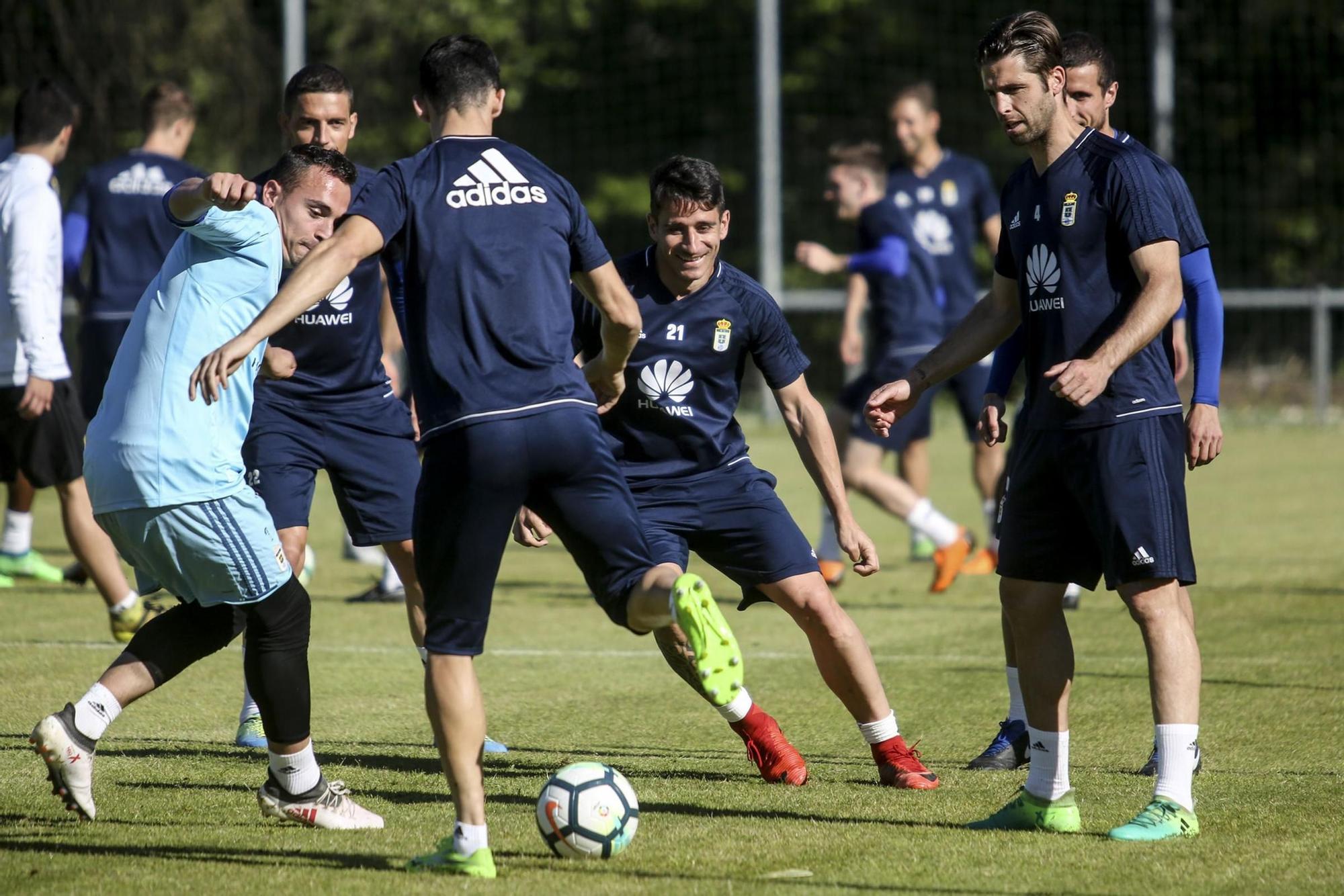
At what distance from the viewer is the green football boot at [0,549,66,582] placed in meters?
10.1

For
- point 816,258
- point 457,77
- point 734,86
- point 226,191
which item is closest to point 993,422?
point 457,77

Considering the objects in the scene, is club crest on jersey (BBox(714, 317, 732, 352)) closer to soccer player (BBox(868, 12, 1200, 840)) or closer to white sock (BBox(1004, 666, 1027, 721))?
soccer player (BBox(868, 12, 1200, 840))

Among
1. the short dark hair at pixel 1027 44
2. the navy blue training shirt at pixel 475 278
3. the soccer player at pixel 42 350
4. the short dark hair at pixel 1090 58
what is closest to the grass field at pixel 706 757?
the soccer player at pixel 42 350

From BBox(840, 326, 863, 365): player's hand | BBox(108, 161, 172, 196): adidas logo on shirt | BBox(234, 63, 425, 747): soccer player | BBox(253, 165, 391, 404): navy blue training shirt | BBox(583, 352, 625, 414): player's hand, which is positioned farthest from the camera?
BBox(840, 326, 863, 365): player's hand

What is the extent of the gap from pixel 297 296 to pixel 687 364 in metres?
1.97

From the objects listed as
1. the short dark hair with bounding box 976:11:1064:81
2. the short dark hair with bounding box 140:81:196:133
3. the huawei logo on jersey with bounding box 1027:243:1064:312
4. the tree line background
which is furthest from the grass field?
the tree line background

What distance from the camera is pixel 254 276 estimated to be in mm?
4637

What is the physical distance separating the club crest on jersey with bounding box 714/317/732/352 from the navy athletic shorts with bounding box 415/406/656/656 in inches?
55.8

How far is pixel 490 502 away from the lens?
4.10 meters

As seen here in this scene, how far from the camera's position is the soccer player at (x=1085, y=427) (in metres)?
4.54

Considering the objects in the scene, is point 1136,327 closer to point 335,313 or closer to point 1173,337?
point 1173,337

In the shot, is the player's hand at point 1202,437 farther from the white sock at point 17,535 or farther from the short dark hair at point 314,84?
the white sock at point 17,535

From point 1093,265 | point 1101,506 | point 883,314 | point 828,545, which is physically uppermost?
point 1093,265

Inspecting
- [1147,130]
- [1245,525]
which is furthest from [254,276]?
[1147,130]
